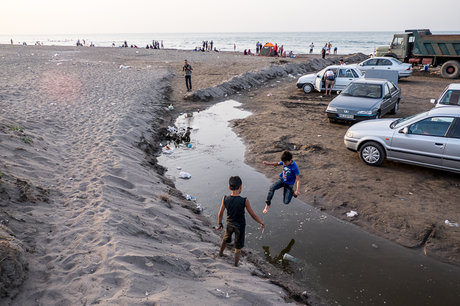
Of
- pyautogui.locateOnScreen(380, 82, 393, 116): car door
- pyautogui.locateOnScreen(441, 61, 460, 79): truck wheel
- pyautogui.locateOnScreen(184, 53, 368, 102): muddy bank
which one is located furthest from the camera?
pyautogui.locateOnScreen(441, 61, 460, 79): truck wheel

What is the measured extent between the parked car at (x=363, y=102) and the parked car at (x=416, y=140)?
2626 millimetres

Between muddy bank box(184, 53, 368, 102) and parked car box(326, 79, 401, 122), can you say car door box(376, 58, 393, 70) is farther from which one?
parked car box(326, 79, 401, 122)

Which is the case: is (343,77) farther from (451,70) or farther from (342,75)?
(451,70)

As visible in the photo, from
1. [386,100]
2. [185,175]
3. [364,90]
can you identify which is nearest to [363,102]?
[364,90]

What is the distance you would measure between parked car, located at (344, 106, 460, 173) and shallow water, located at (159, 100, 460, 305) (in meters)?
2.69

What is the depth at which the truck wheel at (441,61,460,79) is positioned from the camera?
2084 cm

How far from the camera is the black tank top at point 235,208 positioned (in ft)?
13.1

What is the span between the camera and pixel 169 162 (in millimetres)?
8875

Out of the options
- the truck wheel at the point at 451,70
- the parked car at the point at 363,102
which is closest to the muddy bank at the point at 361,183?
the parked car at the point at 363,102

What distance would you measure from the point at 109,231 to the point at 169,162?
15.1 feet

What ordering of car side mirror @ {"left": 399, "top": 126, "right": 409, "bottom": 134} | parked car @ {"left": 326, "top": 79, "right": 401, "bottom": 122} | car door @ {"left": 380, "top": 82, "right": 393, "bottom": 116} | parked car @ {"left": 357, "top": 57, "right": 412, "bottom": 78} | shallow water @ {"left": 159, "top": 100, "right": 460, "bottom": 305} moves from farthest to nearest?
parked car @ {"left": 357, "top": 57, "right": 412, "bottom": 78} < car door @ {"left": 380, "top": 82, "right": 393, "bottom": 116} < parked car @ {"left": 326, "top": 79, "right": 401, "bottom": 122} < car side mirror @ {"left": 399, "top": 126, "right": 409, "bottom": 134} < shallow water @ {"left": 159, "top": 100, "right": 460, "bottom": 305}

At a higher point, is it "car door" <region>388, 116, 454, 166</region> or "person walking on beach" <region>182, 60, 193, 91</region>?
"person walking on beach" <region>182, 60, 193, 91</region>

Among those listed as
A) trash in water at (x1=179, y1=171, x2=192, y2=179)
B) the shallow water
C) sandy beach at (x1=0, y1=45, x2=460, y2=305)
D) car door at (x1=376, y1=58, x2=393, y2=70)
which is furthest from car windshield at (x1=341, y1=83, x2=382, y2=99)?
car door at (x1=376, y1=58, x2=393, y2=70)

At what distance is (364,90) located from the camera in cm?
1148
